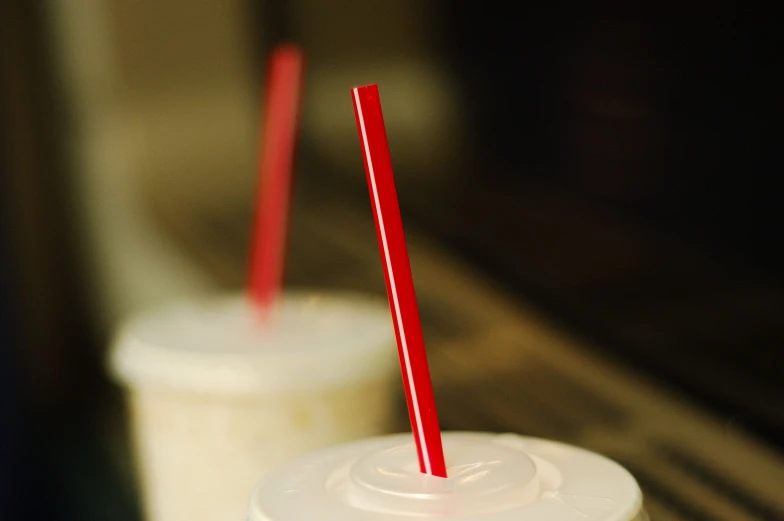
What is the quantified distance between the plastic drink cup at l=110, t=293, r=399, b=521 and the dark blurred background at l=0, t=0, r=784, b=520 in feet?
0.79

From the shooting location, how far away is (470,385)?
3.27 feet

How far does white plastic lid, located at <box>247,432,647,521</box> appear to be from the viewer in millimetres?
450

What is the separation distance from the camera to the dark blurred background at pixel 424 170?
0.78m

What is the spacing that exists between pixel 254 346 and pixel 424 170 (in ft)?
1.87

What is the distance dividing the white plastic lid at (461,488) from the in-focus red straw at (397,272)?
17mm

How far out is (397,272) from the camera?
0.48 m

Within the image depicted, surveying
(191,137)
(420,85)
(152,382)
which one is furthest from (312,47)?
(152,382)

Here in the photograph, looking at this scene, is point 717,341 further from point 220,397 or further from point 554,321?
point 220,397

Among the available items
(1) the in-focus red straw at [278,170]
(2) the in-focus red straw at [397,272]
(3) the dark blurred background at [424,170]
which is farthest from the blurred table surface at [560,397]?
(2) the in-focus red straw at [397,272]

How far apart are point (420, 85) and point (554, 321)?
39 centimetres

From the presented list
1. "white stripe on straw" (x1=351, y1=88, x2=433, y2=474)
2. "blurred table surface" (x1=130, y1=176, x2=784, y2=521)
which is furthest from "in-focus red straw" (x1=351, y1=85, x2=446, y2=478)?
"blurred table surface" (x1=130, y1=176, x2=784, y2=521)

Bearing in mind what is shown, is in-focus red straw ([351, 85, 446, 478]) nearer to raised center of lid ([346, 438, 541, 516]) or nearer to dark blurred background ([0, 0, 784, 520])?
raised center of lid ([346, 438, 541, 516])

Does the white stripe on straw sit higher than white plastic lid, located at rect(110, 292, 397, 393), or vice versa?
the white stripe on straw

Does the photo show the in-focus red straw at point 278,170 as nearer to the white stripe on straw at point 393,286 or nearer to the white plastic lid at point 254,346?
the white plastic lid at point 254,346
